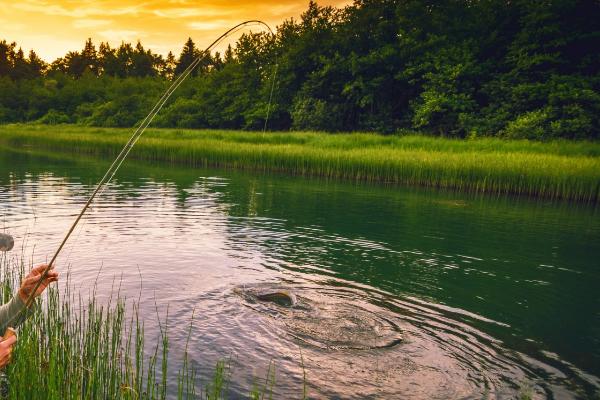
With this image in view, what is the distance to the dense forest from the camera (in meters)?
32.6

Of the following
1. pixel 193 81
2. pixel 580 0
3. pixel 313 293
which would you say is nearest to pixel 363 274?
pixel 313 293

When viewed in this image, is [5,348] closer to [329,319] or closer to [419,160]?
[329,319]

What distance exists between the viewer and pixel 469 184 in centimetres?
1986

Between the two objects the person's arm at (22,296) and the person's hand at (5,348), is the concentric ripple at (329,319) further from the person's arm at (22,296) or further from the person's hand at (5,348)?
the person's hand at (5,348)

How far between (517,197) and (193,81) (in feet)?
187

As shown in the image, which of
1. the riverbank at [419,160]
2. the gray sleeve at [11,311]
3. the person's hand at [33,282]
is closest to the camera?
the person's hand at [33,282]

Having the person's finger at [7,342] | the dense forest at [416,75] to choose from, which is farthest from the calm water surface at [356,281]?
the dense forest at [416,75]

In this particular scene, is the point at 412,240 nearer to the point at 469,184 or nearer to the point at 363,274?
the point at 363,274

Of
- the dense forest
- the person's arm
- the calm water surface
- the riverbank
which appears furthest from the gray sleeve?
the dense forest

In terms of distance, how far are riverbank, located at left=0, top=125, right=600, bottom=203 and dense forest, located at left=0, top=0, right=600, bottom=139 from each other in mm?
8247

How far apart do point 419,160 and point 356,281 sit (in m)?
14.4

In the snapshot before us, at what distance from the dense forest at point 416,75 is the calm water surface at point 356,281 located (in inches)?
744

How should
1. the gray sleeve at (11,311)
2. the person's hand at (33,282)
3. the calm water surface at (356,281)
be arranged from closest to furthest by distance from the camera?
the person's hand at (33,282) → the gray sleeve at (11,311) → the calm water surface at (356,281)

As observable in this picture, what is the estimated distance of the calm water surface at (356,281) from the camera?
5.22m
